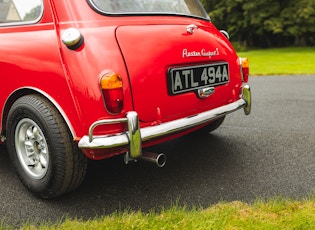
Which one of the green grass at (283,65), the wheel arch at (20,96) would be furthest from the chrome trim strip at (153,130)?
the green grass at (283,65)

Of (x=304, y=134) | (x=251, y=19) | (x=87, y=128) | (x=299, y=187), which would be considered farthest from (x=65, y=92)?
(x=251, y=19)

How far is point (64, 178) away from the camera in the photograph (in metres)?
2.63

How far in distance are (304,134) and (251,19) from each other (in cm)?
3530

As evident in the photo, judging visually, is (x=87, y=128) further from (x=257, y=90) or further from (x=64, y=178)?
(x=257, y=90)

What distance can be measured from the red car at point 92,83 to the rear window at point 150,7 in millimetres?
11

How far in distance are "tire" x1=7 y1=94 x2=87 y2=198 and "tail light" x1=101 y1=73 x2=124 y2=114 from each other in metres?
0.40

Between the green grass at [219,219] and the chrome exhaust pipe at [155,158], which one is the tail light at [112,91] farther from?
the green grass at [219,219]

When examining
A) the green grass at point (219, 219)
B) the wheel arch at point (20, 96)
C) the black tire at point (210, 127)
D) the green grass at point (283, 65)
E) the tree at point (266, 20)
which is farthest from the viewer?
the tree at point (266, 20)

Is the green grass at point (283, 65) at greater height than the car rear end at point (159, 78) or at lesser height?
lesser

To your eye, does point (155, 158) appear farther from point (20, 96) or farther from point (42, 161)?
point (20, 96)

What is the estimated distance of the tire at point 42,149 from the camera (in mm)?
2590

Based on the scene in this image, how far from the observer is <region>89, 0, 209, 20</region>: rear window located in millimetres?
2770

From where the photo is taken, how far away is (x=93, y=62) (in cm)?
248

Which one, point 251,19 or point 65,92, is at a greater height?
point 65,92
